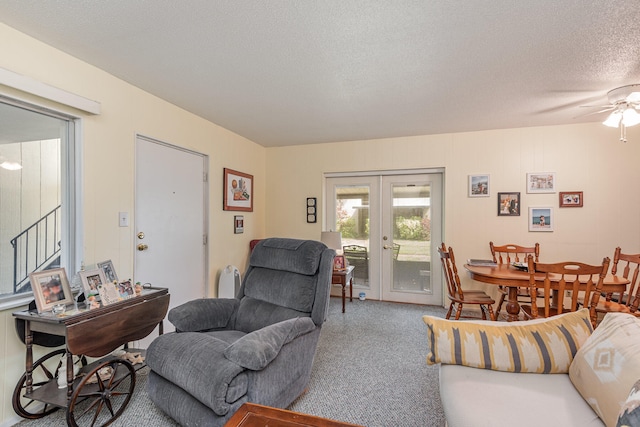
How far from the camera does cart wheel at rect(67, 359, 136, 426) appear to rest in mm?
1663

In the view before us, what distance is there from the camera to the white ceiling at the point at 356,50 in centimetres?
164

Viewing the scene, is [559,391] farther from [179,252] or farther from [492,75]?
[179,252]

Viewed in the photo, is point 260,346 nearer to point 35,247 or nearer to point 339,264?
point 35,247

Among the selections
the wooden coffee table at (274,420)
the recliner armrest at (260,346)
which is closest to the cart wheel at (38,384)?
the recliner armrest at (260,346)

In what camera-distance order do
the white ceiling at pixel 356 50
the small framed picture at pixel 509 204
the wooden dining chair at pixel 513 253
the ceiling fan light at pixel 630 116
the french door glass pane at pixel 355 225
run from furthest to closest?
the french door glass pane at pixel 355 225
the small framed picture at pixel 509 204
the wooden dining chair at pixel 513 253
the ceiling fan light at pixel 630 116
the white ceiling at pixel 356 50

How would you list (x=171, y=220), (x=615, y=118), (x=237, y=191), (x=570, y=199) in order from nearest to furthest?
(x=615, y=118) < (x=171, y=220) < (x=570, y=199) < (x=237, y=191)

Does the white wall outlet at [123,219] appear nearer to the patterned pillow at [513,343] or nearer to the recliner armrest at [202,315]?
the recliner armrest at [202,315]

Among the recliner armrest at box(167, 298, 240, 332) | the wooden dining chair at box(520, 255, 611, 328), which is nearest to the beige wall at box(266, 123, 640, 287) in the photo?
the wooden dining chair at box(520, 255, 611, 328)

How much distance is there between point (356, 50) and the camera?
2035 mm

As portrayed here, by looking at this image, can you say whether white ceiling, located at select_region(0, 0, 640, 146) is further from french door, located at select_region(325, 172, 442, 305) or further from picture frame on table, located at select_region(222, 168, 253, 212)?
french door, located at select_region(325, 172, 442, 305)

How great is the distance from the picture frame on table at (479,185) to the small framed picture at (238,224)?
9.88ft

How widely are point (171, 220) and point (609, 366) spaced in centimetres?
319

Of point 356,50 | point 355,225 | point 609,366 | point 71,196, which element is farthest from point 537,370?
point 355,225

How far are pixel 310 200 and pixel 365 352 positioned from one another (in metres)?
2.42
